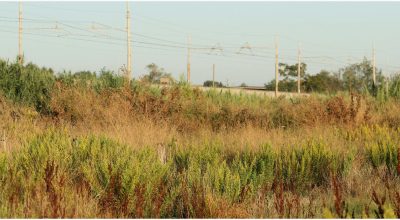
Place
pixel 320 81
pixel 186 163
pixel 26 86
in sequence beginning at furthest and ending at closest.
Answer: pixel 320 81
pixel 26 86
pixel 186 163

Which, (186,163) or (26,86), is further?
(26,86)

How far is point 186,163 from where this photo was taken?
305 inches

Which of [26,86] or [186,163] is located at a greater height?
[26,86]

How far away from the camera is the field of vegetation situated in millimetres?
4902

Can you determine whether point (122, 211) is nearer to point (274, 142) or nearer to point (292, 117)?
point (274, 142)

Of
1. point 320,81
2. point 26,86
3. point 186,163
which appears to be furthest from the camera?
point 320,81

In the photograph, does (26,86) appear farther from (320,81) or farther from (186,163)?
(320,81)

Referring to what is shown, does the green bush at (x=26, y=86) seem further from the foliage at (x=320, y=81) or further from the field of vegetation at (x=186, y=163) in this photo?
the foliage at (x=320, y=81)

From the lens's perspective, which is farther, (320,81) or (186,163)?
(320,81)

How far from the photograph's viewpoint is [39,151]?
22.5 ft

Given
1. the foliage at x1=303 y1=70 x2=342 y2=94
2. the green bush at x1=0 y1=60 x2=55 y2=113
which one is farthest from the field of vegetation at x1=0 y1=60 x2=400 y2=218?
the foliage at x1=303 y1=70 x2=342 y2=94

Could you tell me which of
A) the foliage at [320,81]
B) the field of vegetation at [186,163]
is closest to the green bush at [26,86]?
the field of vegetation at [186,163]

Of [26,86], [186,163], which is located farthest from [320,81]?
[186,163]

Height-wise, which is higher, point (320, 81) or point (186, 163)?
point (320, 81)
